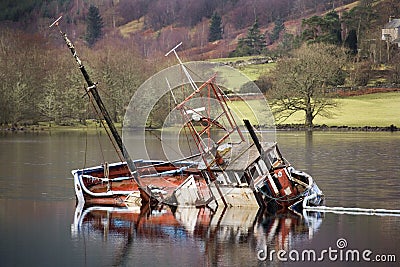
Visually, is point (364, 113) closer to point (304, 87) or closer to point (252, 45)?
point (304, 87)

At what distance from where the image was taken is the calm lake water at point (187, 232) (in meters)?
25.2

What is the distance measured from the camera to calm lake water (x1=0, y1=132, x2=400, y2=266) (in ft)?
82.7

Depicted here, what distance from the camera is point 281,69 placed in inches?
4414

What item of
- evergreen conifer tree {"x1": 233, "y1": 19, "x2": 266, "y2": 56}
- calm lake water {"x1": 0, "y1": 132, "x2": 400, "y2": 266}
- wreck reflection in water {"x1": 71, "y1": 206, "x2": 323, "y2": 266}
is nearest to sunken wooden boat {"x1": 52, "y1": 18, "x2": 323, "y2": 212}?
wreck reflection in water {"x1": 71, "y1": 206, "x2": 323, "y2": 266}

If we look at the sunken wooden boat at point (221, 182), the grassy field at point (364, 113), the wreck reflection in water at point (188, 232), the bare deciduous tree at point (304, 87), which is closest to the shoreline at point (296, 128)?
the bare deciduous tree at point (304, 87)

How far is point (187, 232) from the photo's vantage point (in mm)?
29344

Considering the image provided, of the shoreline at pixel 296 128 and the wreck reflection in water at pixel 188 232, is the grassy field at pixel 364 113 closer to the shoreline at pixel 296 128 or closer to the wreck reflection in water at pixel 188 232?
the shoreline at pixel 296 128

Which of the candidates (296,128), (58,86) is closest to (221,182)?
(296,128)

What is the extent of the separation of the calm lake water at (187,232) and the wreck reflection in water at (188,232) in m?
0.03

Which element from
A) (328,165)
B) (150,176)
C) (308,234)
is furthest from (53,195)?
(328,165)

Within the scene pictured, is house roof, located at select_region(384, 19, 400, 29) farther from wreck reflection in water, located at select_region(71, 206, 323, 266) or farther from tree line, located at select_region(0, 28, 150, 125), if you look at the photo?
wreck reflection in water, located at select_region(71, 206, 323, 266)

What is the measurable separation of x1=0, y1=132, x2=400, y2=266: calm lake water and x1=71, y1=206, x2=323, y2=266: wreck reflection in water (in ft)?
0.10

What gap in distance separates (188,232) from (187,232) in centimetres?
3

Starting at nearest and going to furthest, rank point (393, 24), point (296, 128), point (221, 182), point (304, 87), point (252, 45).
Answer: point (221, 182) < point (296, 128) < point (304, 87) < point (393, 24) < point (252, 45)
